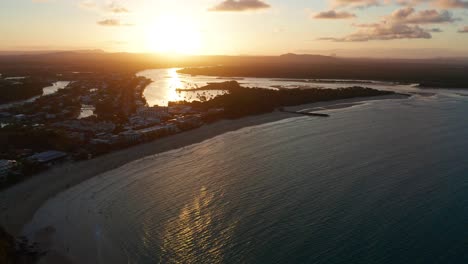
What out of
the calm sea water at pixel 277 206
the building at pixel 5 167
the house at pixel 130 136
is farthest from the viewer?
the house at pixel 130 136

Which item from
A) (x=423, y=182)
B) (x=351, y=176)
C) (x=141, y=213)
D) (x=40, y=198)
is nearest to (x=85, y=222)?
(x=141, y=213)

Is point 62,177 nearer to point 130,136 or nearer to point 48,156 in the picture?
point 48,156

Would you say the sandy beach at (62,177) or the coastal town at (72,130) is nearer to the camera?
the sandy beach at (62,177)

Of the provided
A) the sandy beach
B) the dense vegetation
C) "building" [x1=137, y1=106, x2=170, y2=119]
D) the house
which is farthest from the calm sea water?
the dense vegetation

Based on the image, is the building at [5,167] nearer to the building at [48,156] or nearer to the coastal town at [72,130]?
the coastal town at [72,130]

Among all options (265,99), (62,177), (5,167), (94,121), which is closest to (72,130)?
(94,121)

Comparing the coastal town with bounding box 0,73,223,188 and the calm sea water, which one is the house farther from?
the calm sea water

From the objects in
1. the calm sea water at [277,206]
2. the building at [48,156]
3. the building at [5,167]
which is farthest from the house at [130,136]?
the building at [5,167]

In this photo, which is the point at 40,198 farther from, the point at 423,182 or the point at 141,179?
the point at 423,182
